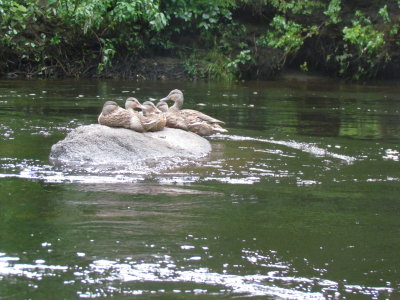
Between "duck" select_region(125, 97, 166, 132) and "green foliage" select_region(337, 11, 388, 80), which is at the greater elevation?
"green foliage" select_region(337, 11, 388, 80)

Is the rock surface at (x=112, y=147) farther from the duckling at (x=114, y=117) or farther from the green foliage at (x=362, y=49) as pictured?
the green foliage at (x=362, y=49)

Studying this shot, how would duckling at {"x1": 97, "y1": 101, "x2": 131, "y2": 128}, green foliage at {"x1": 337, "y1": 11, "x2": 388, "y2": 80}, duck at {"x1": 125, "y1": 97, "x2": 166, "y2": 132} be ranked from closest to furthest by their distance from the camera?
1. duckling at {"x1": 97, "y1": 101, "x2": 131, "y2": 128}
2. duck at {"x1": 125, "y1": 97, "x2": 166, "y2": 132}
3. green foliage at {"x1": 337, "y1": 11, "x2": 388, "y2": 80}

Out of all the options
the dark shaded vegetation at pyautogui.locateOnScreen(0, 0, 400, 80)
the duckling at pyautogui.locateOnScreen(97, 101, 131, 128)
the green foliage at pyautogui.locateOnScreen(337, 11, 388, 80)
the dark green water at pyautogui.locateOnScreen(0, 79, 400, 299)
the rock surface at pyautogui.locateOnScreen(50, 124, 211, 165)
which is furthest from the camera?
the dark shaded vegetation at pyautogui.locateOnScreen(0, 0, 400, 80)

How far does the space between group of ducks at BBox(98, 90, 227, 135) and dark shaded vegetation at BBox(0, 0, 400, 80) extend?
1002cm

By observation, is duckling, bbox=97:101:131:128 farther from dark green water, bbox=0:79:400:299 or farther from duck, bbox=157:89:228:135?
duck, bbox=157:89:228:135

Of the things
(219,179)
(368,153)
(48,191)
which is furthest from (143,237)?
(368,153)

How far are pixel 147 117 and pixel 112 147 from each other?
1.14 metres

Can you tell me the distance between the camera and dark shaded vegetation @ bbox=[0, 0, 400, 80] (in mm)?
21516

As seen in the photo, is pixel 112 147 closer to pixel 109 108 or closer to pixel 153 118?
pixel 109 108

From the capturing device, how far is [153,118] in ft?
32.4

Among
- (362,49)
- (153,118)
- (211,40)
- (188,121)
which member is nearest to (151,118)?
(153,118)

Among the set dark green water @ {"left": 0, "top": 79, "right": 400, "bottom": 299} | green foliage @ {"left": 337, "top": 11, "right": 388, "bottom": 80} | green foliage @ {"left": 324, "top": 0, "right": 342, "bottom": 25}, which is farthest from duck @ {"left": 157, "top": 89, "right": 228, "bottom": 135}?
green foliage @ {"left": 324, "top": 0, "right": 342, "bottom": 25}

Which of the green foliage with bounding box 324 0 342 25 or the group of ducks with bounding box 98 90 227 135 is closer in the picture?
the group of ducks with bounding box 98 90 227 135

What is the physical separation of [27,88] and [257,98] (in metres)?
5.42
